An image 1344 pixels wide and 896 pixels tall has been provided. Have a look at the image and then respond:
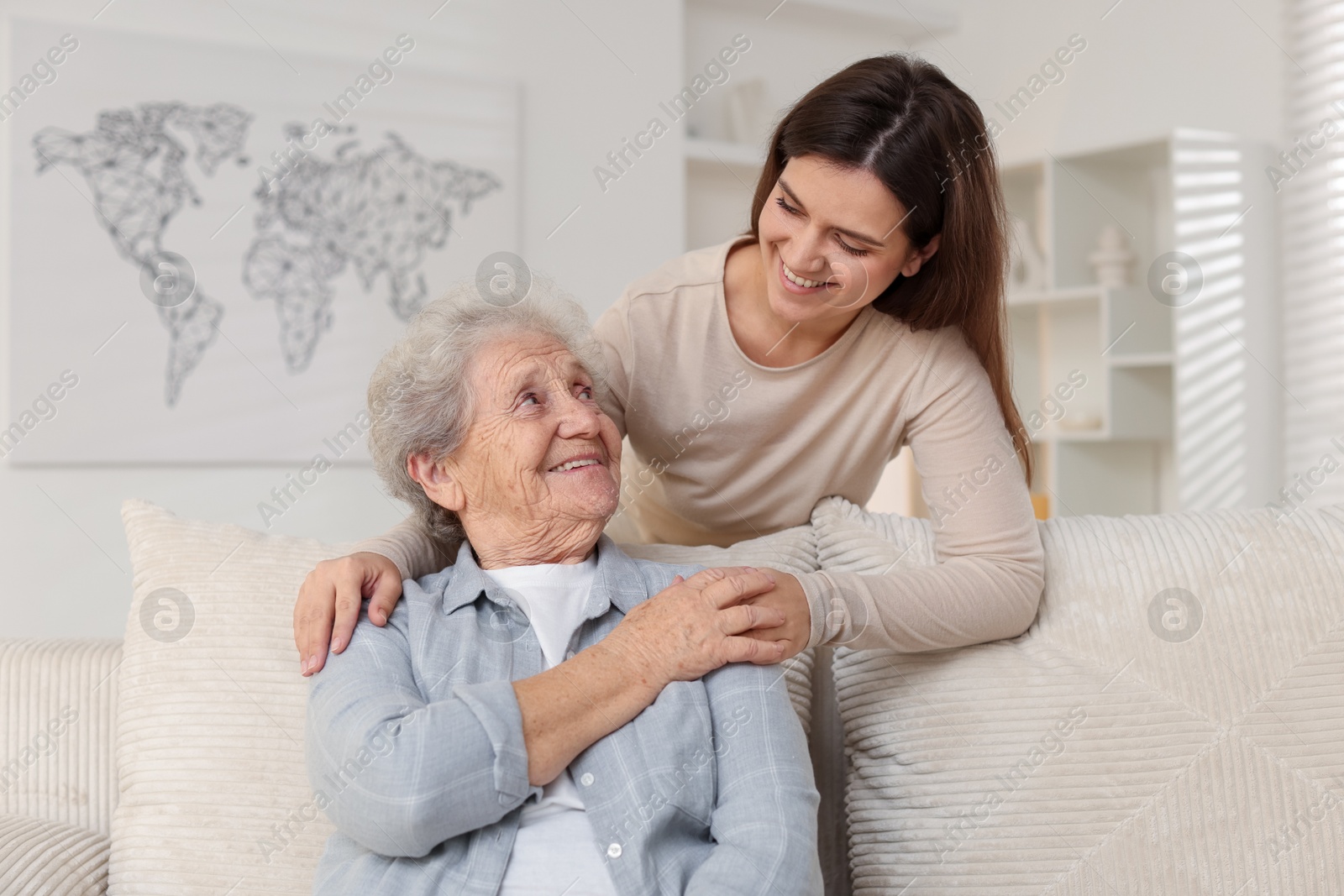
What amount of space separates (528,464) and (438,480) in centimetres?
17

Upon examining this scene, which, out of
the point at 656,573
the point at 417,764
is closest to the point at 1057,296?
the point at 656,573

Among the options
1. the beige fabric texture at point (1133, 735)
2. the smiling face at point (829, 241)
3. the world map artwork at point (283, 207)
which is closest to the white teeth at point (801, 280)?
the smiling face at point (829, 241)

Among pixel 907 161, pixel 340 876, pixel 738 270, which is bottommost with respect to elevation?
pixel 340 876

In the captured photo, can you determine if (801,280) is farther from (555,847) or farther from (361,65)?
(361,65)

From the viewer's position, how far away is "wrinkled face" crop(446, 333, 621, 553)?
1.48m

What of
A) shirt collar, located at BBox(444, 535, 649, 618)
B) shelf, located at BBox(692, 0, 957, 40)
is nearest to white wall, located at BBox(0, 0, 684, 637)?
shelf, located at BBox(692, 0, 957, 40)

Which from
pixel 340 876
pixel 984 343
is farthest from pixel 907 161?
pixel 340 876

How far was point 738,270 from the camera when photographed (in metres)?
1.84

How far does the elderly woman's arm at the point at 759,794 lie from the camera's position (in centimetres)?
119

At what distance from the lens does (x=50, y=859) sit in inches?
55.8

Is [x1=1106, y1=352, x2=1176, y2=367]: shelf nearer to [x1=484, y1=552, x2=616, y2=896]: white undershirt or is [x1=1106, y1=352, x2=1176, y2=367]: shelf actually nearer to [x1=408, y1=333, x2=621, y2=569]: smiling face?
[x1=408, y1=333, x2=621, y2=569]: smiling face

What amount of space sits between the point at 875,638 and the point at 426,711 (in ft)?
1.98

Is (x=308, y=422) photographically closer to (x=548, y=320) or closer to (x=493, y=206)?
(x=493, y=206)

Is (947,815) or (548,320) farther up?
(548,320)
